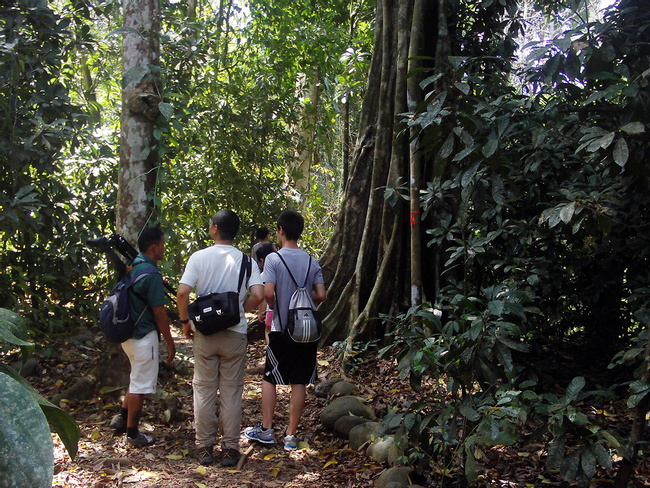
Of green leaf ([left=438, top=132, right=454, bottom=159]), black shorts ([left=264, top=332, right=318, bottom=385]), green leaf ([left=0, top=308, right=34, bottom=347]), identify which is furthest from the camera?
black shorts ([left=264, top=332, right=318, bottom=385])

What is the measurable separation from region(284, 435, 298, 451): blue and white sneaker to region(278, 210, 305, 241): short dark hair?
5.35 ft

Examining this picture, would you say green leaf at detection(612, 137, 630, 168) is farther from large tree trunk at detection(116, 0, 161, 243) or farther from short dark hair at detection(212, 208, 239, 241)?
large tree trunk at detection(116, 0, 161, 243)

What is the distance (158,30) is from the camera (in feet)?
16.9

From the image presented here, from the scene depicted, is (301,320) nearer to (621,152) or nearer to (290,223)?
(290,223)

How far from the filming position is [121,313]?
164 inches

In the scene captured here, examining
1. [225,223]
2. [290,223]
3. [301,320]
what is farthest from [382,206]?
[225,223]

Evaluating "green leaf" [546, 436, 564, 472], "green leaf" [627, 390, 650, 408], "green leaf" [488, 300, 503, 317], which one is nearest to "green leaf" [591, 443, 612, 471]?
"green leaf" [546, 436, 564, 472]

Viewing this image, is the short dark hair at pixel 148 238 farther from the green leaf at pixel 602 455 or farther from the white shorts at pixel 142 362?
the green leaf at pixel 602 455

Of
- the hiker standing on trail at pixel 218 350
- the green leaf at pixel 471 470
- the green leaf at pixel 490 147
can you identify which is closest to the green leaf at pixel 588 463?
the green leaf at pixel 471 470

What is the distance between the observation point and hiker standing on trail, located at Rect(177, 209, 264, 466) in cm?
420

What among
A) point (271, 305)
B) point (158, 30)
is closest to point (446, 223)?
point (271, 305)

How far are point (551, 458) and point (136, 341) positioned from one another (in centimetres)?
300

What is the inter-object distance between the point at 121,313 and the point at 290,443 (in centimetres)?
168

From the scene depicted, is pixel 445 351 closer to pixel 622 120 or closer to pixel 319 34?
pixel 622 120
